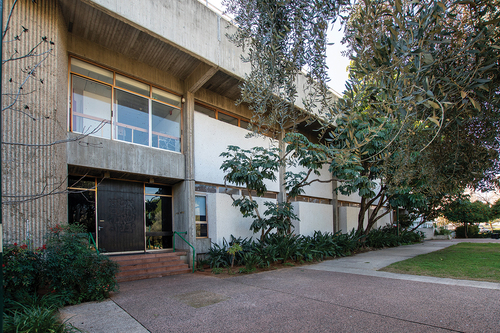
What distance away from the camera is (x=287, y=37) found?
4.55 m

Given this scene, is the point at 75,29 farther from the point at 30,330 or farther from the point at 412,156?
the point at 412,156

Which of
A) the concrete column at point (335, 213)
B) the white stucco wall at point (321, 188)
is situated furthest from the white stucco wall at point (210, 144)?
the concrete column at point (335, 213)

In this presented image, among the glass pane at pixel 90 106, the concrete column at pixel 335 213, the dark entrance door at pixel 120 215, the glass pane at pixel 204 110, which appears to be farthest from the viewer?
the concrete column at pixel 335 213

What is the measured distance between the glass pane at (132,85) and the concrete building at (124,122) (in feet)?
0.11

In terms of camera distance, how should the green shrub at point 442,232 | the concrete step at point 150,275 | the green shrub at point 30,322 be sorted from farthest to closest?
the green shrub at point 442,232 → the concrete step at point 150,275 → the green shrub at point 30,322

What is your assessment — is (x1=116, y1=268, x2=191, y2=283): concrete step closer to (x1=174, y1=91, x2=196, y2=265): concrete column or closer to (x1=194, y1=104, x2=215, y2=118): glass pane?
(x1=174, y1=91, x2=196, y2=265): concrete column

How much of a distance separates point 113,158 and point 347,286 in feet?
22.9

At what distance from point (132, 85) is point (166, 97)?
1.22 meters

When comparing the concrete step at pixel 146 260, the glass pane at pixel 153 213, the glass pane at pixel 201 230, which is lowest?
the concrete step at pixel 146 260

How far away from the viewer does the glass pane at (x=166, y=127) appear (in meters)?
10.3

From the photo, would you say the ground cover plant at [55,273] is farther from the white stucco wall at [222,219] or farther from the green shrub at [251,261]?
the white stucco wall at [222,219]

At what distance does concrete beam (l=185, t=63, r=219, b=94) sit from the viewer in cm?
1000

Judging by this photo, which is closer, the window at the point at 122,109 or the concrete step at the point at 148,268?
the concrete step at the point at 148,268

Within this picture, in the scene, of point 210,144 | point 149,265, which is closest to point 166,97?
point 210,144
